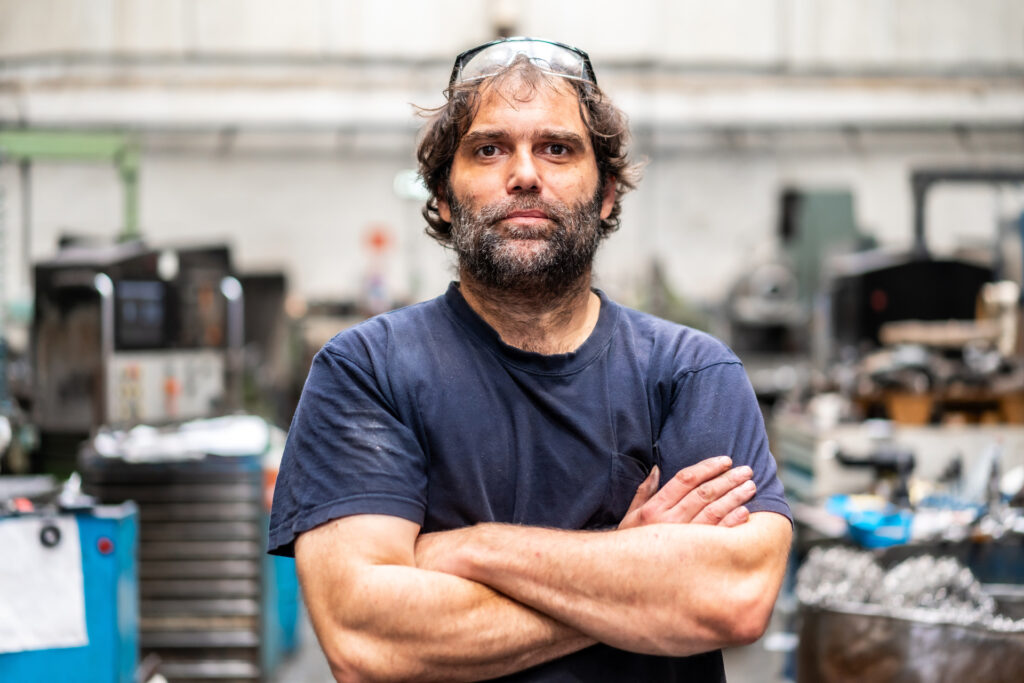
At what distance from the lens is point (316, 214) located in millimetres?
9234

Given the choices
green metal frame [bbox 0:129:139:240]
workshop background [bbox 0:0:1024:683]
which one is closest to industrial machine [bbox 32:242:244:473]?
workshop background [bbox 0:0:1024:683]

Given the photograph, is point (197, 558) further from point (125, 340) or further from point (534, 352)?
point (534, 352)

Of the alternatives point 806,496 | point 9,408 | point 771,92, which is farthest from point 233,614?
point 771,92

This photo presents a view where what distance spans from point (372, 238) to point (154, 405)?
5.30 m

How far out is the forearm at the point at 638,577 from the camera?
1.15 m

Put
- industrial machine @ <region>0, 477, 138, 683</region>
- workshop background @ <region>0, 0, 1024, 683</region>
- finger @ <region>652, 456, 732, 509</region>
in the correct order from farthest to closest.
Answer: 1. workshop background @ <region>0, 0, 1024, 683</region>
2. industrial machine @ <region>0, 477, 138, 683</region>
3. finger @ <region>652, 456, 732, 509</region>

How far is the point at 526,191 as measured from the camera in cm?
132

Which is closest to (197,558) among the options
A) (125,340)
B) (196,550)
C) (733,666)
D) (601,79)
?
(196,550)

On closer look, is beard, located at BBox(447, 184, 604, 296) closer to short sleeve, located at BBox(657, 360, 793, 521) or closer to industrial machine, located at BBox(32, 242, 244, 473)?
short sleeve, located at BBox(657, 360, 793, 521)

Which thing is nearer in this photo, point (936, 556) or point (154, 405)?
point (936, 556)

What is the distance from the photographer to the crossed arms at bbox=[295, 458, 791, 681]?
3.74 ft

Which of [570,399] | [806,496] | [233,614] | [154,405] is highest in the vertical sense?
[570,399]

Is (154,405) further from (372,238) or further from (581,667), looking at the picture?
(372,238)

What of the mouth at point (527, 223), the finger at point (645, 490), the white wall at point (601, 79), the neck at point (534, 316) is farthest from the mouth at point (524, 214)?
the white wall at point (601, 79)
